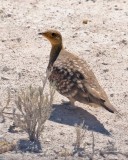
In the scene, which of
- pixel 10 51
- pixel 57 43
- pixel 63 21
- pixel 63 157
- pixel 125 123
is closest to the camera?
pixel 63 157

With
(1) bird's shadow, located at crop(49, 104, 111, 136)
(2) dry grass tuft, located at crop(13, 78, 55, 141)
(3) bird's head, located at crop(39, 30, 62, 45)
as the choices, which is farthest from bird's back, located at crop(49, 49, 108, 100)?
(2) dry grass tuft, located at crop(13, 78, 55, 141)

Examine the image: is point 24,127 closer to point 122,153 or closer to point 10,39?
point 122,153

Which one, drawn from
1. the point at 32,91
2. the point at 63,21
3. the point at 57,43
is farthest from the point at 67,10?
the point at 32,91

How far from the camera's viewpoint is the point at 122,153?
810 centimetres

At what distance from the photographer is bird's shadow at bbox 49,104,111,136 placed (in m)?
8.62

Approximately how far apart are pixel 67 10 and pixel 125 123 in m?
3.38

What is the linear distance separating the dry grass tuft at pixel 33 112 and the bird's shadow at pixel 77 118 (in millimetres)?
636

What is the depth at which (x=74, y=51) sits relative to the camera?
1056 centimetres

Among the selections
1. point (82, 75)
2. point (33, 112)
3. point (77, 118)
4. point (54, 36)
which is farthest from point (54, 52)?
point (33, 112)

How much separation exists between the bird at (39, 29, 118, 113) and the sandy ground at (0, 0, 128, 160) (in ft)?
0.84

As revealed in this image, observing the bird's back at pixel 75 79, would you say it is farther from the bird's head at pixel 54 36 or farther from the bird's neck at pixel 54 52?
the bird's head at pixel 54 36

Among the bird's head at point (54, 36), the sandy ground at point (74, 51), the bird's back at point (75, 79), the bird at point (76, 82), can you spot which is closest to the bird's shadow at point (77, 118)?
the sandy ground at point (74, 51)

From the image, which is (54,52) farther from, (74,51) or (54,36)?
(74,51)

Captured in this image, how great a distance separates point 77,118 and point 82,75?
0.52m
